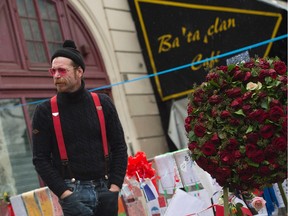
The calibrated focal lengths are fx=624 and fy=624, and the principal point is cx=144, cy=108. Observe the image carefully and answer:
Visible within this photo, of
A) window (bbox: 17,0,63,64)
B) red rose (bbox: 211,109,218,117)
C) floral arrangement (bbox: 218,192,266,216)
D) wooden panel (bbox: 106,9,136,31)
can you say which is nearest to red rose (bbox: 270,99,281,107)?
red rose (bbox: 211,109,218,117)

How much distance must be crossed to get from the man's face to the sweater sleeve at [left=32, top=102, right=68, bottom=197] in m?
0.17

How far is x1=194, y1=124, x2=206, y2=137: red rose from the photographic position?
3.65 meters

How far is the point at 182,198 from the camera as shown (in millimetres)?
4500

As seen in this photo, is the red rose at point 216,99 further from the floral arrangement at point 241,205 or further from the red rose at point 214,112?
the floral arrangement at point 241,205

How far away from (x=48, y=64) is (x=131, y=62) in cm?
192

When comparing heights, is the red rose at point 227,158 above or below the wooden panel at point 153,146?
below

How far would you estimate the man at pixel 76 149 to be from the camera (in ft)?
12.7

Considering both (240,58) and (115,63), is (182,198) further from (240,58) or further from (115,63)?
(115,63)

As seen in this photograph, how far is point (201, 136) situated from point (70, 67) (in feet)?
3.24

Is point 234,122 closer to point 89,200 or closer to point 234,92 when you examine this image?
point 234,92

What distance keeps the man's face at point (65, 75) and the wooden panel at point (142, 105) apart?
6668 mm

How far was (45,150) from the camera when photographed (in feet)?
13.0

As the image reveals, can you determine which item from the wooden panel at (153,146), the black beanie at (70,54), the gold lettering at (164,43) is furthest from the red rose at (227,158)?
the gold lettering at (164,43)

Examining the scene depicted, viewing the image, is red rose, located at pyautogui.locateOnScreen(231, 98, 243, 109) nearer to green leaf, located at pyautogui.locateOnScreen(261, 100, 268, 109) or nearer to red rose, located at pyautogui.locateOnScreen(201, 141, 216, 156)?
green leaf, located at pyautogui.locateOnScreen(261, 100, 268, 109)
